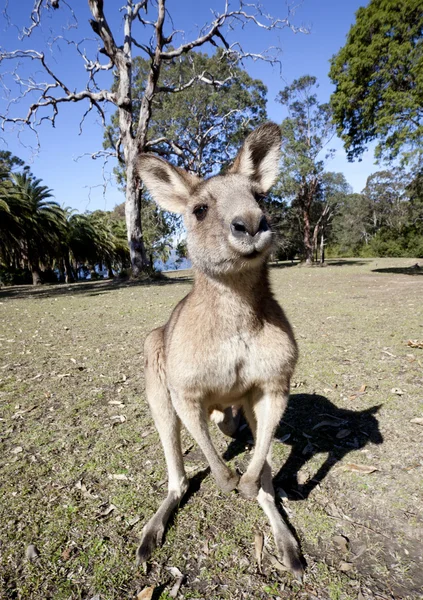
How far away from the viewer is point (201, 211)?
1.93 meters

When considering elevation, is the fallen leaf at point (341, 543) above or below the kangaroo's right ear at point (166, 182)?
below

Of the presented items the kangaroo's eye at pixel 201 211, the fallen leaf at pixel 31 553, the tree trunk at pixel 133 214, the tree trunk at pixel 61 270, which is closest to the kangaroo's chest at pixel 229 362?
the kangaroo's eye at pixel 201 211

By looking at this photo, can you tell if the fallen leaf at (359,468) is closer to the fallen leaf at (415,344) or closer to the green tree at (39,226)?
the fallen leaf at (415,344)

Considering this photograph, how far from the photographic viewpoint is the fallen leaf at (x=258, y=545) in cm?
160

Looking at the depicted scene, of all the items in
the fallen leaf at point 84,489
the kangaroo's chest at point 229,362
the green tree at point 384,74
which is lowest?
the fallen leaf at point 84,489

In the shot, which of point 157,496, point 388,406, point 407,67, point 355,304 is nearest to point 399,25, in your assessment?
point 407,67

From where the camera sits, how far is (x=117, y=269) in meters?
36.5

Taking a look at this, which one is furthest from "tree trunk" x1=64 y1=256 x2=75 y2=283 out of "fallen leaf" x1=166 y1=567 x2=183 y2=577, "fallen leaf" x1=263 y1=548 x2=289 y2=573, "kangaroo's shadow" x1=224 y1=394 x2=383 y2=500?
"fallen leaf" x1=263 y1=548 x2=289 y2=573

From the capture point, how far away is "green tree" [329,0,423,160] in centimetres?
1055

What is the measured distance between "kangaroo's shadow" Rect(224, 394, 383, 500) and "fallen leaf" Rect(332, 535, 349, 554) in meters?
0.31

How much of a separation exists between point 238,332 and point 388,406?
2.02 metres

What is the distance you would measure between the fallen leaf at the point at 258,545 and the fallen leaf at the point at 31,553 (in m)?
1.06

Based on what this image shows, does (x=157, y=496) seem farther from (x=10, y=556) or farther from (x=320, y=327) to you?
(x=320, y=327)

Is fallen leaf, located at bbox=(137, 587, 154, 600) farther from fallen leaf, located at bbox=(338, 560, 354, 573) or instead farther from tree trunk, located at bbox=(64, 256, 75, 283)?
tree trunk, located at bbox=(64, 256, 75, 283)
